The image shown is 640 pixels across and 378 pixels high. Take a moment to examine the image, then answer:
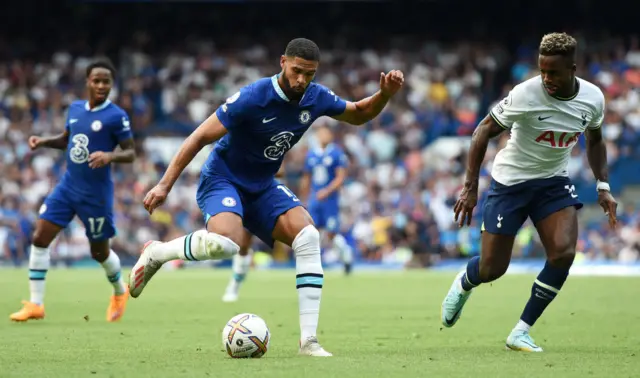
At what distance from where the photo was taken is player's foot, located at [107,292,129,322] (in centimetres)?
1212

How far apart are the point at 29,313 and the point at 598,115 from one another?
6572 millimetres

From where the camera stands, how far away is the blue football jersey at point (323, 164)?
821 inches

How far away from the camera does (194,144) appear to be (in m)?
8.28

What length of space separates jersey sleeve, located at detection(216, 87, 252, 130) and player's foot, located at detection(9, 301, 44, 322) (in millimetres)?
4690

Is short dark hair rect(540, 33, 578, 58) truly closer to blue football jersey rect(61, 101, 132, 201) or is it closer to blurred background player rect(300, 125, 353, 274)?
blue football jersey rect(61, 101, 132, 201)

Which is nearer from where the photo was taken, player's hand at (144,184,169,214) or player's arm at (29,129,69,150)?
player's hand at (144,184,169,214)

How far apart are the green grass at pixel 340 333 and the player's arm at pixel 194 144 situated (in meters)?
1.40

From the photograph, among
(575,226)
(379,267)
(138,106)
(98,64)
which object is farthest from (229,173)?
(138,106)

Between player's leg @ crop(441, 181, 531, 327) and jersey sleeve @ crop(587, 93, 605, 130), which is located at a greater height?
jersey sleeve @ crop(587, 93, 605, 130)

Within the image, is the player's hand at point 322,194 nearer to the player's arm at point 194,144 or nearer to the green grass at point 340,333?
the green grass at point 340,333

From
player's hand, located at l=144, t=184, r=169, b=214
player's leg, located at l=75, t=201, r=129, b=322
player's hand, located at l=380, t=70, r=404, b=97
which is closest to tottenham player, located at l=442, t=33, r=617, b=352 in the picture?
player's hand, located at l=380, t=70, r=404, b=97

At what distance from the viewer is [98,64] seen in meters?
12.2

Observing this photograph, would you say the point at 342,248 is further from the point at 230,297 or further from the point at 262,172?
the point at 262,172

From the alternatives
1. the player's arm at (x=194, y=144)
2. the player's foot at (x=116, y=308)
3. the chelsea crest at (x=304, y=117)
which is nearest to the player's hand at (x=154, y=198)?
the player's arm at (x=194, y=144)
